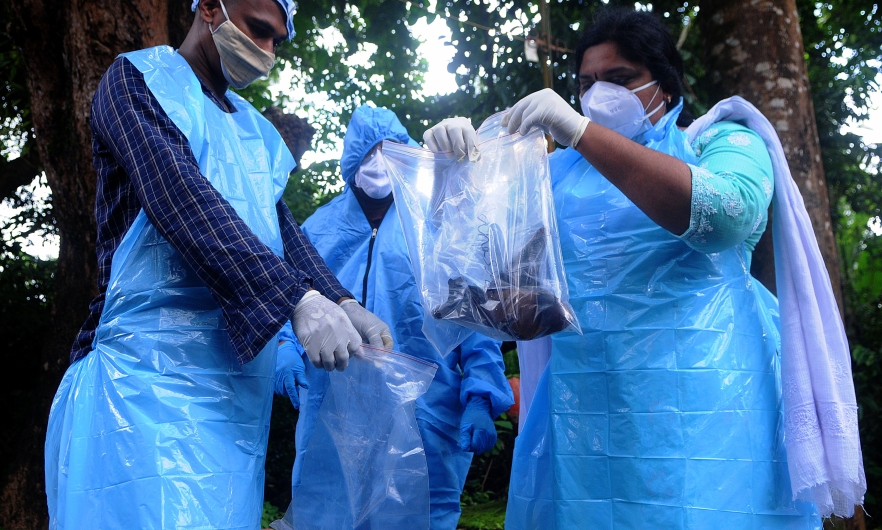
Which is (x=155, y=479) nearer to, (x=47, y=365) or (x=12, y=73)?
(x=47, y=365)

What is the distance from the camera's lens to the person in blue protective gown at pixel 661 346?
1706mm

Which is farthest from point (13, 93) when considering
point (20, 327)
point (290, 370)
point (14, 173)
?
point (290, 370)

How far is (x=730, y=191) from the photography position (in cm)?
167

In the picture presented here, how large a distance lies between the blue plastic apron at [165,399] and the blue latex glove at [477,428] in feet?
3.51

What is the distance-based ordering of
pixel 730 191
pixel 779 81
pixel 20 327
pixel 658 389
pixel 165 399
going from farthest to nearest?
pixel 20 327
pixel 779 81
pixel 658 389
pixel 730 191
pixel 165 399

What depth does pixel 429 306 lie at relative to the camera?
1.79 meters

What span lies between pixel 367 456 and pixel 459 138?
2.54 ft

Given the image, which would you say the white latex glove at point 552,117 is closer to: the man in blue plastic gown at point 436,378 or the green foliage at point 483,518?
the man in blue plastic gown at point 436,378

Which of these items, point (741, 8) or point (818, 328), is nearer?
point (818, 328)

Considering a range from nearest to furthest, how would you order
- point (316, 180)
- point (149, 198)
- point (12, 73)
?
point (149, 198)
point (12, 73)
point (316, 180)

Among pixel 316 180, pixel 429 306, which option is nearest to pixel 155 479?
pixel 429 306

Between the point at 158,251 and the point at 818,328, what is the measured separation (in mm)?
1449

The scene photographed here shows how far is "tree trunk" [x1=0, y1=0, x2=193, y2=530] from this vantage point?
3.44 m

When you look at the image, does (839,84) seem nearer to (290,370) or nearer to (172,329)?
(290,370)
